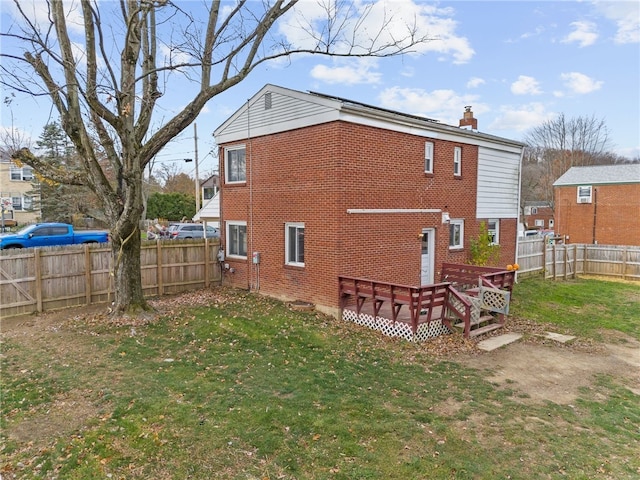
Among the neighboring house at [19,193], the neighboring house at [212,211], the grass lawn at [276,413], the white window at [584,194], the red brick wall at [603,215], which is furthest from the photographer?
the neighboring house at [19,193]

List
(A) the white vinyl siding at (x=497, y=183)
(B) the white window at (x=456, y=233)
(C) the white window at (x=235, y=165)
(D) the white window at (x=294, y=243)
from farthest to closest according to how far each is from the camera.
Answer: (A) the white vinyl siding at (x=497, y=183), (B) the white window at (x=456, y=233), (C) the white window at (x=235, y=165), (D) the white window at (x=294, y=243)

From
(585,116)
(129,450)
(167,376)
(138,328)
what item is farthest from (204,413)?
(585,116)

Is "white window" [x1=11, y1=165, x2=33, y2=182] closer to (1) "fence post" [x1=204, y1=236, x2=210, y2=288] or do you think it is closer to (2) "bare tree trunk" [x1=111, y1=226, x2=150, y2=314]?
(1) "fence post" [x1=204, y1=236, x2=210, y2=288]

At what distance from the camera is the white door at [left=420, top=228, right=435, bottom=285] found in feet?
42.8

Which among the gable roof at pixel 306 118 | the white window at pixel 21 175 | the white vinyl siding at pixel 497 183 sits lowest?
the white vinyl siding at pixel 497 183

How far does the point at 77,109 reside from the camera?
369 inches

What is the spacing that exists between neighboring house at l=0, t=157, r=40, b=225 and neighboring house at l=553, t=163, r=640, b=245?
46.2 m

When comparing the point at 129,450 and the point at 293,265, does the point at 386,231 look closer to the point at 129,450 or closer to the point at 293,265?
the point at 293,265

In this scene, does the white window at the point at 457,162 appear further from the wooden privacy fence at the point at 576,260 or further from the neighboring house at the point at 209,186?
the neighboring house at the point at 209,186

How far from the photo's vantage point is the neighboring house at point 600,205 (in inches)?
1102

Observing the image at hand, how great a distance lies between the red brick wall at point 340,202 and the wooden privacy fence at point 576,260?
253 inches

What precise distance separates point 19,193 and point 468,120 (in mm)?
41873

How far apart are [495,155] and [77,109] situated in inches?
A: 555

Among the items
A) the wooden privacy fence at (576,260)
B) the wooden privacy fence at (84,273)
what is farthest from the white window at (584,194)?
the wooden privacy fence at (84,273)
